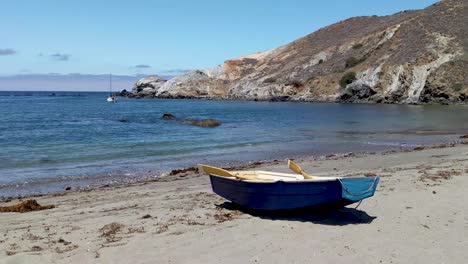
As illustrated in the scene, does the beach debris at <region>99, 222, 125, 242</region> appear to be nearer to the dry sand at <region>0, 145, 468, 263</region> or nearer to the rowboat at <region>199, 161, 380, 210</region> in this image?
the dry sand at <region>0, 145, 468, 263</region>

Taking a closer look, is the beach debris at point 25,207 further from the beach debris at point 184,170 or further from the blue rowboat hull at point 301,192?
the beach debris at point 184,170

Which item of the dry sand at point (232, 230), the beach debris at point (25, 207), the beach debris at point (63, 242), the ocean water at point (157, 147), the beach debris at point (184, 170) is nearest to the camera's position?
the dry sand at point (232, 230)

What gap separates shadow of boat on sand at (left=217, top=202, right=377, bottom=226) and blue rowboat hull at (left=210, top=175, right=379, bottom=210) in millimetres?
201

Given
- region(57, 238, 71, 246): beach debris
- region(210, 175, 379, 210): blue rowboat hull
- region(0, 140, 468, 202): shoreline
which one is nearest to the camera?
region(57, 238, 71, 246): beach debris

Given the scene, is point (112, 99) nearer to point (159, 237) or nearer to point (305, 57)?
point (305, 57)

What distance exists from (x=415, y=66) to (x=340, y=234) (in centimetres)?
7398

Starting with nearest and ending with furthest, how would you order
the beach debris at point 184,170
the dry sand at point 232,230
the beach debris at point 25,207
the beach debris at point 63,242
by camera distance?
the dry sand at point 232,230 → the beach debris at point 63,242 → the beach debris at point 25,207 → the beach debris at point 184,170

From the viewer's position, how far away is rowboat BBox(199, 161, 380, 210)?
942 centimetres

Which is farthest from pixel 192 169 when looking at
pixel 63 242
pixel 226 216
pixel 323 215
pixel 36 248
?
pixel 36 248

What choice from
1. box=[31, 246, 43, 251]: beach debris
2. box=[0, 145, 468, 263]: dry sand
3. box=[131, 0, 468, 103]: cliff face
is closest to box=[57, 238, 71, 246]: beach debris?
box=[0, 145, 468, 263]: dry sand

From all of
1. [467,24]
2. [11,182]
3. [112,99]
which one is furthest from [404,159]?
[112,99]

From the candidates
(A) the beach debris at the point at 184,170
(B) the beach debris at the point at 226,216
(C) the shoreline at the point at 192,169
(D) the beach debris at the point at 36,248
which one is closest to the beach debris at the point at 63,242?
(D) the beach debris at the point at 36,248

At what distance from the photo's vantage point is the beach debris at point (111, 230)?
29.1ft

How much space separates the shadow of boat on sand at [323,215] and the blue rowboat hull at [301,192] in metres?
0.20
